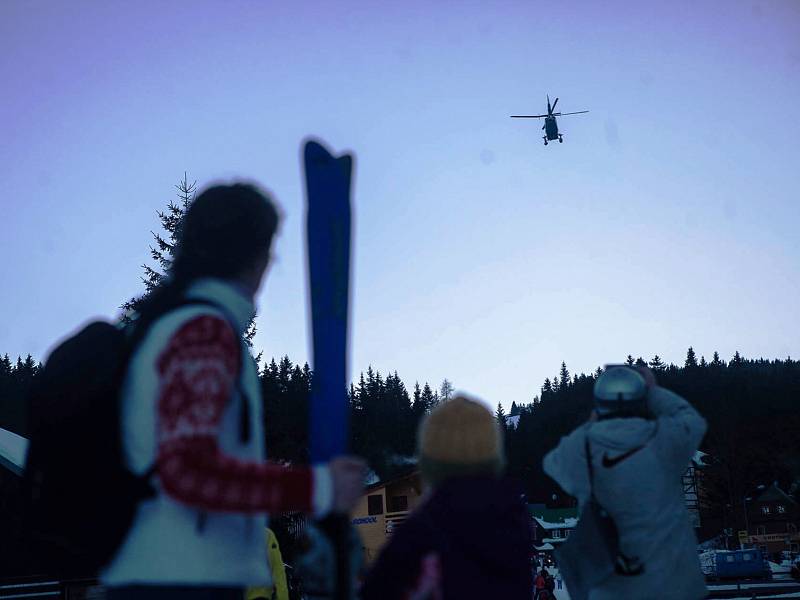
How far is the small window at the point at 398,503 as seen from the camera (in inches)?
1924

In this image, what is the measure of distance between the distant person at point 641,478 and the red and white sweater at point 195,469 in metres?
2.66

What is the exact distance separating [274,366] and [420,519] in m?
97.8

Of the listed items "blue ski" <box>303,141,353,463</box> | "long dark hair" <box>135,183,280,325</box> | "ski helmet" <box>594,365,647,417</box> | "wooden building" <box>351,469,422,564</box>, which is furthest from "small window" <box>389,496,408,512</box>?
"long dark hair" <box>135,183,280,325</box>

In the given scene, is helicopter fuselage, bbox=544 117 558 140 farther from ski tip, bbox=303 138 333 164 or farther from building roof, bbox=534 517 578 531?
building roof, bbox=534 517 578 531

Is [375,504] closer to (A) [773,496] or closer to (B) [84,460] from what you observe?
(B) [84,460]

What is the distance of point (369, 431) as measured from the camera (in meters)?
95.5

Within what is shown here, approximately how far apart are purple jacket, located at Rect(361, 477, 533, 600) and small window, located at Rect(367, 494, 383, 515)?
48575 millimetres

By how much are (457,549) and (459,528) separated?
0.22 ft

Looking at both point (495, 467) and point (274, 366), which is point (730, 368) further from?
point (495, 467)

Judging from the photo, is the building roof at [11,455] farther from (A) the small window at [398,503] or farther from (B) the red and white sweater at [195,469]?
(A) the small window at [398,503]

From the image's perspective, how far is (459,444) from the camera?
8.38 feet

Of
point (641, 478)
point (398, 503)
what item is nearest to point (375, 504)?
point (398, 503)

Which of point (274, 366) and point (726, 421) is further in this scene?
point (274, 366)

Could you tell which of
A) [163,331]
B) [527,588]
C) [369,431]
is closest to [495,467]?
[527,588]
